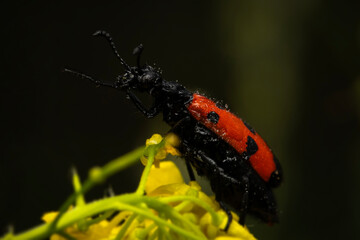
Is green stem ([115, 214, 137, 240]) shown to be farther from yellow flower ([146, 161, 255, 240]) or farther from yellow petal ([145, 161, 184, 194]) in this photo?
yellow petal ([145, 161, 184, 194])

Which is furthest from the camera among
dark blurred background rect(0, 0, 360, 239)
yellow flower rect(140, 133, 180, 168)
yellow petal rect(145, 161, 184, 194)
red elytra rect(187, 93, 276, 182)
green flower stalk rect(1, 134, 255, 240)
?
dark blurred background rect(0, 0, 360, 239)

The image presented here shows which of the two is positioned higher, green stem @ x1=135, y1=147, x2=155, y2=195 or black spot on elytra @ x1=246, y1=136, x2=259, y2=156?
green stem @ x1=135, y1=147, x2=155, y2=195

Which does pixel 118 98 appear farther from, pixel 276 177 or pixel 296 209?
pixel 276 177

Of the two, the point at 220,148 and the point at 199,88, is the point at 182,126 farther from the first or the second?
the point at 199,88

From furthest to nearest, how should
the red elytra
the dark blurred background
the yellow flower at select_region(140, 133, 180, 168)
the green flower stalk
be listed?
the dark blurred background < the red elytra < the yellow flower at select_region(140, 133, 180, 168) < the green flower stalk

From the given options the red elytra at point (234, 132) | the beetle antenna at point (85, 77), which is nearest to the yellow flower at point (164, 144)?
the red elytra at point (234, 132)

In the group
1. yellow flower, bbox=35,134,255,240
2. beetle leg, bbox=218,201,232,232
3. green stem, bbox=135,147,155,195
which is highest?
green stem, bbox=135,147,155,195

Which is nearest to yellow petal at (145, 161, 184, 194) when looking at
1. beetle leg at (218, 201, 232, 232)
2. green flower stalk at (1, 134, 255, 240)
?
green flower stalk at (1, 134, 255, 240)

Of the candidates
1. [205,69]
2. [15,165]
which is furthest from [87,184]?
[205,69]
